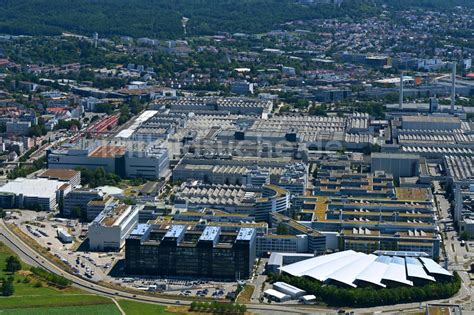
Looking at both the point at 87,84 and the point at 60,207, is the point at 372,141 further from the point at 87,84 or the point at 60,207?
the point at 87,84

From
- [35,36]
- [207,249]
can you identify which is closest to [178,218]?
[207,249]

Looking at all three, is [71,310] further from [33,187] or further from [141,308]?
[33,187]

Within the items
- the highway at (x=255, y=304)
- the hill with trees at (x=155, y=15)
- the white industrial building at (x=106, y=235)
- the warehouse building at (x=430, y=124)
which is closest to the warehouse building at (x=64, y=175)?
the white industrial building at (x=106, y=235)

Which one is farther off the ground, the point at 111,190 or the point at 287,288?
the point at 111,190

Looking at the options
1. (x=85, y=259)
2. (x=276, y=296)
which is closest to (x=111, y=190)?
(x=85, y=259)

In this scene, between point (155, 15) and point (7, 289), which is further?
point (155, 15)

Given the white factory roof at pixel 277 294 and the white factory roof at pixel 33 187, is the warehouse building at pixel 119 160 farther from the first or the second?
the white factory roof at pixel 277 294
